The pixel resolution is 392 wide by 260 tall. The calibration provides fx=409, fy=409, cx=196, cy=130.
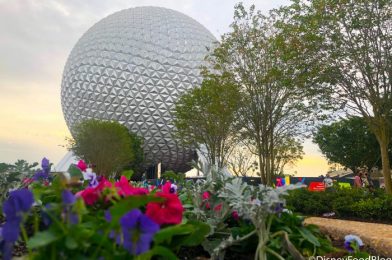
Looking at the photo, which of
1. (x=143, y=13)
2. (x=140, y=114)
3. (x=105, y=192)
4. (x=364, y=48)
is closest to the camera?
(x=105, y=192)

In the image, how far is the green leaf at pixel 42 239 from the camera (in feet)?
4.51

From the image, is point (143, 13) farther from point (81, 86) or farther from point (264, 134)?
point (264, 134)

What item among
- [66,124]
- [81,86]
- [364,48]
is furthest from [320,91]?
[66,124]

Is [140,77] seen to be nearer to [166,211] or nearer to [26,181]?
[26,181]

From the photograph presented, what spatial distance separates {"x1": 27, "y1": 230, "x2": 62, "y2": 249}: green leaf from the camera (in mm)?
1375

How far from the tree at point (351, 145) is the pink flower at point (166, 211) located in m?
40.8

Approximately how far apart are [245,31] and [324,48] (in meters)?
5.42

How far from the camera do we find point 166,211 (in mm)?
2145

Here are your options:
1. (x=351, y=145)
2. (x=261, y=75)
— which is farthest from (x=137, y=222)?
(x=351, y=145)

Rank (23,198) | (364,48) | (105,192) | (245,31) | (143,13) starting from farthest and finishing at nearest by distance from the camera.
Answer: (143,13) < (245,31) < (364,48) < (105,192) < (23,198)

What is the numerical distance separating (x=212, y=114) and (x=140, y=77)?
1474cm

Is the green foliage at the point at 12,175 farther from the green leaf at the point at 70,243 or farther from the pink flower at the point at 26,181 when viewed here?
the green leaf at the point at 70,243

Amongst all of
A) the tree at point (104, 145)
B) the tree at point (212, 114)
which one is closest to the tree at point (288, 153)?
the tree at point (212, 114)

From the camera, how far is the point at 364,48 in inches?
611
